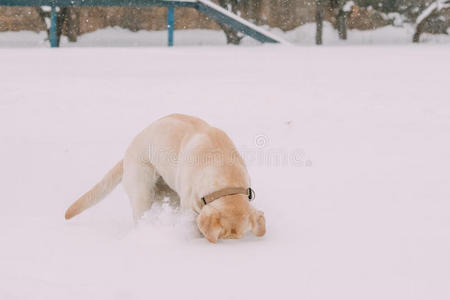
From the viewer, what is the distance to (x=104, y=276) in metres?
2.27

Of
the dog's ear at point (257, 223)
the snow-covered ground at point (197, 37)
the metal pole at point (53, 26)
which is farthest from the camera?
the snow-covered ground at point (197, 37)

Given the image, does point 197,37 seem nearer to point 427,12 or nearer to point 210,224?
point 427,12

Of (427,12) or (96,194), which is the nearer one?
(96,194)

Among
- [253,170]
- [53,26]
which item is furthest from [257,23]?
[253,170]

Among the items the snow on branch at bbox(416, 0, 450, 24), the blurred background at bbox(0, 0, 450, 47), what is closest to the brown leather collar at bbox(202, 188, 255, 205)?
the blurred background at bbox(0, 0, 450, 47)

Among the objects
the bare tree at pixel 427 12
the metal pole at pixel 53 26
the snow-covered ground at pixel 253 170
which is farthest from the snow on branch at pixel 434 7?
the metal pole at pixel 53 26

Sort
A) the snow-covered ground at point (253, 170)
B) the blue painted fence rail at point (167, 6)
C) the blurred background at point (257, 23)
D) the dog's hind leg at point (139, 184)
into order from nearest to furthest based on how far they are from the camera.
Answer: the snow-covered ground at point (253, 170) → the dog's hind leg at point (139, 184) → the blue painted fence rail at point (167, 6) → the blurred background at point (257, 23)

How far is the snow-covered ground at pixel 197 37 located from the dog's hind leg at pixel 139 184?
1055 cm

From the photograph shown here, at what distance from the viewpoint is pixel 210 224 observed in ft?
8.32

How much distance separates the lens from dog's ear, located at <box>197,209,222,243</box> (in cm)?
253

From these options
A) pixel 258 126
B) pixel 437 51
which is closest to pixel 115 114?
pixel 258 126

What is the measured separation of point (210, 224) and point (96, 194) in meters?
1.21

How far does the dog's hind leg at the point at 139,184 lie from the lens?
3283 millimetres

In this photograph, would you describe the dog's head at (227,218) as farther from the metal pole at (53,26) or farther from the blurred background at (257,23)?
the blurred background at (257,23)
